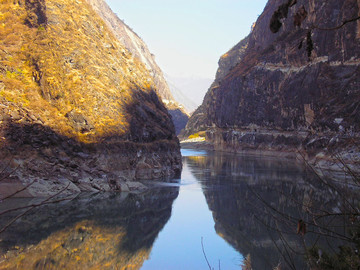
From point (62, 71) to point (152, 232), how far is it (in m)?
22.6

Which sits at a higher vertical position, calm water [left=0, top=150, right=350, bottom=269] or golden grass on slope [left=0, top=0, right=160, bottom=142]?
golden grass on slope [left=0, top=0, right=160, bottom=142]

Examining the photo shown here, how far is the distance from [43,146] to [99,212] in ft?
30.2

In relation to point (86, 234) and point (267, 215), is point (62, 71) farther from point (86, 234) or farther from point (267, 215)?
point (267, 215)

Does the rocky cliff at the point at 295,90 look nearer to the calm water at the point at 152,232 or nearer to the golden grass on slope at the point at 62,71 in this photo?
the calm water at the point at 152,232

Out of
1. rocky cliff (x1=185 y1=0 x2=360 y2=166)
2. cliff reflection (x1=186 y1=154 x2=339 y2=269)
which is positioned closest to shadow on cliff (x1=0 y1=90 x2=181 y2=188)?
cliff reflection (x1=186 y1=154 x2=339 y2=269)

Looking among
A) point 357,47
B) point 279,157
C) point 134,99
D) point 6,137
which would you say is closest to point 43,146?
point 6,137

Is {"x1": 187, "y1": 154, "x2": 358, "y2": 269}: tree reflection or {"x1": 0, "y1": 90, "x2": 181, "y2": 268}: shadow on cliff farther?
{"x1": 0, "y1": 90, "x2": 181, "y2": 268}: shadow on cliff

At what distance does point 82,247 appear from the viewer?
18469 mm

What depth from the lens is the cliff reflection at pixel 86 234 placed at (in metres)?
16.2

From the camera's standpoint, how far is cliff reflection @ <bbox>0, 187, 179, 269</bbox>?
16.2 meters

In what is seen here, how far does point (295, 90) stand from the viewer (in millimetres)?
75688

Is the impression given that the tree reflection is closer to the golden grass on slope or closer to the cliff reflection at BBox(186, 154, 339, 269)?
the cliff reflection at BBox(186, 154, 339, 269)

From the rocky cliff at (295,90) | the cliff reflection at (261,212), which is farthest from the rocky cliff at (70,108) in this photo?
the rocky cliff at (295,90)

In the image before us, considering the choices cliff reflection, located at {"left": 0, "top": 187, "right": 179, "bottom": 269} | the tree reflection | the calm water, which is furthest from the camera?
the calm water
